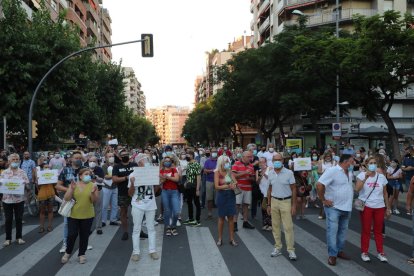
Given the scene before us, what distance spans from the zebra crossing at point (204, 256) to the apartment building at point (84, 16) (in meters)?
23.5

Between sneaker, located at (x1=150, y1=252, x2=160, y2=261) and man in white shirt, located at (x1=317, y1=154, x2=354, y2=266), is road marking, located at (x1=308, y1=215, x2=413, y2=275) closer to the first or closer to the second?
man in white shirt, located at (x1=317, y1=154, x2=354, y2=266)

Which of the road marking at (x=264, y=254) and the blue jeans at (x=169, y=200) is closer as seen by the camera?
the road marking at (x=264, y=254)

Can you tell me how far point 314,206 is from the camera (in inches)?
516

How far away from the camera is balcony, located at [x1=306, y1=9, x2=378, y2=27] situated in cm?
4173

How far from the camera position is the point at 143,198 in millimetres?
7188

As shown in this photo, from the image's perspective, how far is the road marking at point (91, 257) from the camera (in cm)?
637

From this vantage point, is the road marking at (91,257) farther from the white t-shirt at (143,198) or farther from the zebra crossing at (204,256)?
the white t-shirt at (143,198)

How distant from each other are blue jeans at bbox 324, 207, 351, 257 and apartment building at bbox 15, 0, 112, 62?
84.6 feet

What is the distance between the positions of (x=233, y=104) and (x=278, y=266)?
33.7 metres

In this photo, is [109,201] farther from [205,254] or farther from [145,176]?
[205,254]

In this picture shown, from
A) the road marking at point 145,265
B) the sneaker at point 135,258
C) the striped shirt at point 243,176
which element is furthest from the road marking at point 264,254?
the sneaker at point 135,258

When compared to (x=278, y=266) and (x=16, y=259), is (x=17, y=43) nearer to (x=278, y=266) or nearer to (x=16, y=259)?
(x=16, y=259)

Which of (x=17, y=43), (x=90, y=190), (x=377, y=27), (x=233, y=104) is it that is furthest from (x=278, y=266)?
(x=233, y=104)

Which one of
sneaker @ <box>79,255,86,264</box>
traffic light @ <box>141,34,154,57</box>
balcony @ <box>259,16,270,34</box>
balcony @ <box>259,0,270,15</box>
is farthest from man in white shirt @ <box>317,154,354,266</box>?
balcony @ <box>259,0,270,15</box>
